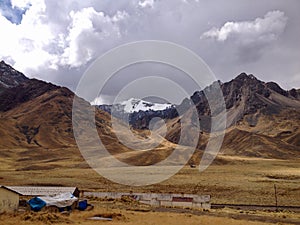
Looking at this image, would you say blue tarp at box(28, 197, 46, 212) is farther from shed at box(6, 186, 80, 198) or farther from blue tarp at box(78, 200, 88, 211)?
shed at box(6, 186, 80, 198)

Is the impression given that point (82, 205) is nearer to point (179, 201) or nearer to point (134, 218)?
point (134, 218)

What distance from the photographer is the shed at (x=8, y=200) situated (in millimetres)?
30516

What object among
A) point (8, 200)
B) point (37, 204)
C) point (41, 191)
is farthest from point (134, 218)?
point (41, 191)

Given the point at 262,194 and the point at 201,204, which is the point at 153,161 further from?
the point at 201,204

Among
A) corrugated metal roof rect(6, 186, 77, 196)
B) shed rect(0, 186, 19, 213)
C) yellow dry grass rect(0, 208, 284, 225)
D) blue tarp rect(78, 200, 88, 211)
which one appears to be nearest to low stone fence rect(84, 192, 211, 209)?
yellow dry grass rect(0, 208, 284, 225)

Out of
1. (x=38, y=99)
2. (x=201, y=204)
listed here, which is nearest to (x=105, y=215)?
(x=201, y=204)

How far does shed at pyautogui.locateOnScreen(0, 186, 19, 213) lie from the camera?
30.5m

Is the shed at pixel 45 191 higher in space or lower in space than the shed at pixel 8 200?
higher

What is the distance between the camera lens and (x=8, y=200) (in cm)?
3122

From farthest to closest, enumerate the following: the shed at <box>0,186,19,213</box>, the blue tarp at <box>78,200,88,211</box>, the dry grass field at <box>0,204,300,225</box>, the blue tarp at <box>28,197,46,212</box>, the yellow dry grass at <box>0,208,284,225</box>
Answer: the blue tarp at <box>78,200,88,211</box> → the blue tarp at <box>28,197,46,212</box> → the shed at <box>0,186,19,213</box> → the dry grass field at <box>0,204,300,225</box> → the yellow dry grass at <box>0,208,284,225</box>

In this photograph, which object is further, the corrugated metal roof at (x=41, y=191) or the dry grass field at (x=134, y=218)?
the corrugated metal roof at (x=41, y=191)

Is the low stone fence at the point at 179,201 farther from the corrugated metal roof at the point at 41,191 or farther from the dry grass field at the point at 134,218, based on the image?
the corrugated metal roof at the point at 41,191

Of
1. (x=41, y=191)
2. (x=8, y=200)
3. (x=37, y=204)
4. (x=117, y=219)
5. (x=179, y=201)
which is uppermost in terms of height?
(x=41, y=191)

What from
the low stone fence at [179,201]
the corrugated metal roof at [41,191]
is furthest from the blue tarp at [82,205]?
the low stone fence at [179,201]
